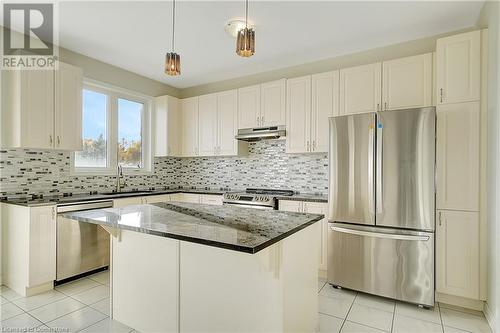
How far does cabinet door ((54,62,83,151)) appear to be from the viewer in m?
3.11

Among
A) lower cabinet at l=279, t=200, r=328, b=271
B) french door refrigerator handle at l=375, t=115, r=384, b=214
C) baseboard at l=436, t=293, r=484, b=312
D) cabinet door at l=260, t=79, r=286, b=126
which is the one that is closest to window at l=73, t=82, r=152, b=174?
cabinet door at l=260, t=79, r=286, b=126

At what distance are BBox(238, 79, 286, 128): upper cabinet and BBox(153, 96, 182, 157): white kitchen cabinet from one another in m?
1.26

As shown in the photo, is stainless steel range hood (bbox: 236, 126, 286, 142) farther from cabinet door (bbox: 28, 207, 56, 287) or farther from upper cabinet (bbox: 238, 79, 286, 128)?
cabinet door (bbox: 28, 207, 56, 287)

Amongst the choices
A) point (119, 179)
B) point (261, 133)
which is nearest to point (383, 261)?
point (261, 133)

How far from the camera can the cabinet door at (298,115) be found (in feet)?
11.8

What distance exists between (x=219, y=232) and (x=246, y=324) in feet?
2.09

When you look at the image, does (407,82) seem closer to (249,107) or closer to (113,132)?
(249,107)

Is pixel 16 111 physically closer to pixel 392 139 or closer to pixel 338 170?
Answer: pixel 338 170

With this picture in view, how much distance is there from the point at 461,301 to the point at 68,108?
460 centimetres

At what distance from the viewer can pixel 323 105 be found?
347 cm

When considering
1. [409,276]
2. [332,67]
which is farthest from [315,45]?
[409,276]

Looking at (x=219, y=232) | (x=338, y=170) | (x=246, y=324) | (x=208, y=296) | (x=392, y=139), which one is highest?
(x=392, y=139)

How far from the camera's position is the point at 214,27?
293 centimetres

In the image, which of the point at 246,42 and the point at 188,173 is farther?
the point at 188,173
